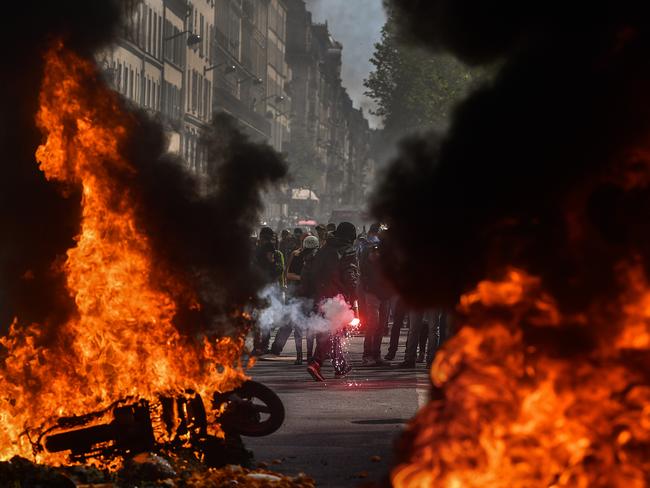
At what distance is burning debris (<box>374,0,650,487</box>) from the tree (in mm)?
57465

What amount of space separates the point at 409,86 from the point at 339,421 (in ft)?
202

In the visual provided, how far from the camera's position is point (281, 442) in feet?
37.8

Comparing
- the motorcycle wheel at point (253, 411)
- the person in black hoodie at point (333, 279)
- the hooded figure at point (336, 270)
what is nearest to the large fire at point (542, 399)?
the motorcycle wheel at point (253, 411)

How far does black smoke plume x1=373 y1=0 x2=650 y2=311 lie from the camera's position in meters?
6.52

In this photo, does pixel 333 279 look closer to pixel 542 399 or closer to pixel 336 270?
pixel 336 270

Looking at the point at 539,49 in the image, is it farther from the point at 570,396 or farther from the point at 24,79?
the point at 24,79

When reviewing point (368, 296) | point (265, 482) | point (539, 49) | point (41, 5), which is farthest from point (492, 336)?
point (368, 296)

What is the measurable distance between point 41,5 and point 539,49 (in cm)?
533

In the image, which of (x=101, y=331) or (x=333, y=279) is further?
(x=333, y=279)

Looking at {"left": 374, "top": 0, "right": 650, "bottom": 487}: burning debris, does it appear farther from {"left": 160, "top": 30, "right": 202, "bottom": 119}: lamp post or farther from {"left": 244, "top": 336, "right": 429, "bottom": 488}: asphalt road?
{"left": 160, "top": 30, "right": 202, "bottom": 119}: lamp post

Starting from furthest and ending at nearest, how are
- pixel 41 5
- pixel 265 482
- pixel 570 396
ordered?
pixel 41 5
pixel 265 482
pixel 570 396

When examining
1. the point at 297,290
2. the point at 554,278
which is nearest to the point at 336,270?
the point at 297,290

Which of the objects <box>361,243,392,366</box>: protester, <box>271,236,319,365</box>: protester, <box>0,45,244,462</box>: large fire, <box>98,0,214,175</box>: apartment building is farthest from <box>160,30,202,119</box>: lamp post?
<box>0,45,244,462</box>: large fire

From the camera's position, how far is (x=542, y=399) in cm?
639
